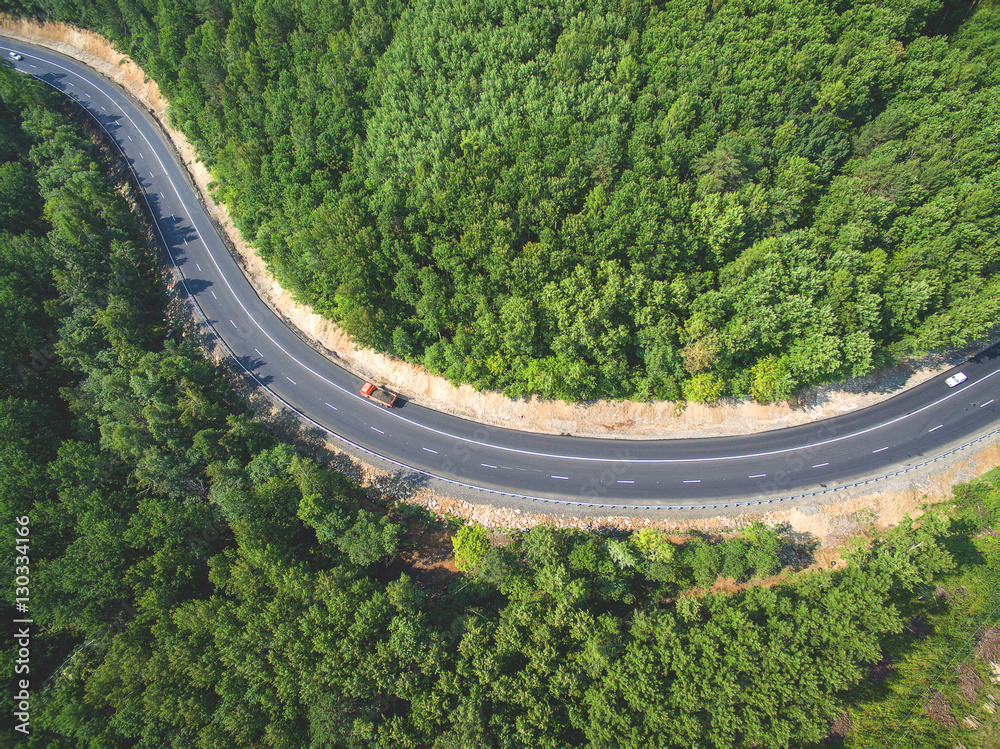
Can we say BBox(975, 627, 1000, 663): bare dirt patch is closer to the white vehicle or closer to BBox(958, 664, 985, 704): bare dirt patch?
BBox(958, 664, 985, 704): bare dirt patch

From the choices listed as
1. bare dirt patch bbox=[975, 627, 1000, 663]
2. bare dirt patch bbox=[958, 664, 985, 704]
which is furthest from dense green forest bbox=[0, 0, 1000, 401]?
bare dirt patch bbox=[958, 664, 985, 704]

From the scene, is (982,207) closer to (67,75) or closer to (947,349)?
(947,349)

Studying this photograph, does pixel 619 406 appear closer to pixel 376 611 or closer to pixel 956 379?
pixel 376 611

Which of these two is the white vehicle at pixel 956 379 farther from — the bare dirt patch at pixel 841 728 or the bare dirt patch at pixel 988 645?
the bare dirt patch at pixel 841 728

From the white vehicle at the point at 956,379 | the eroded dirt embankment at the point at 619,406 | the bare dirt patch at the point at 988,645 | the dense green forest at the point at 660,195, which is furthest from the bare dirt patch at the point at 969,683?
the white vehicle at the point at 956,379

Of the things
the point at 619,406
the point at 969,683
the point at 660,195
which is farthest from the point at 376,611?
the point at 969,683

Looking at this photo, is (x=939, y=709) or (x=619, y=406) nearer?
(x=939, y=709)
